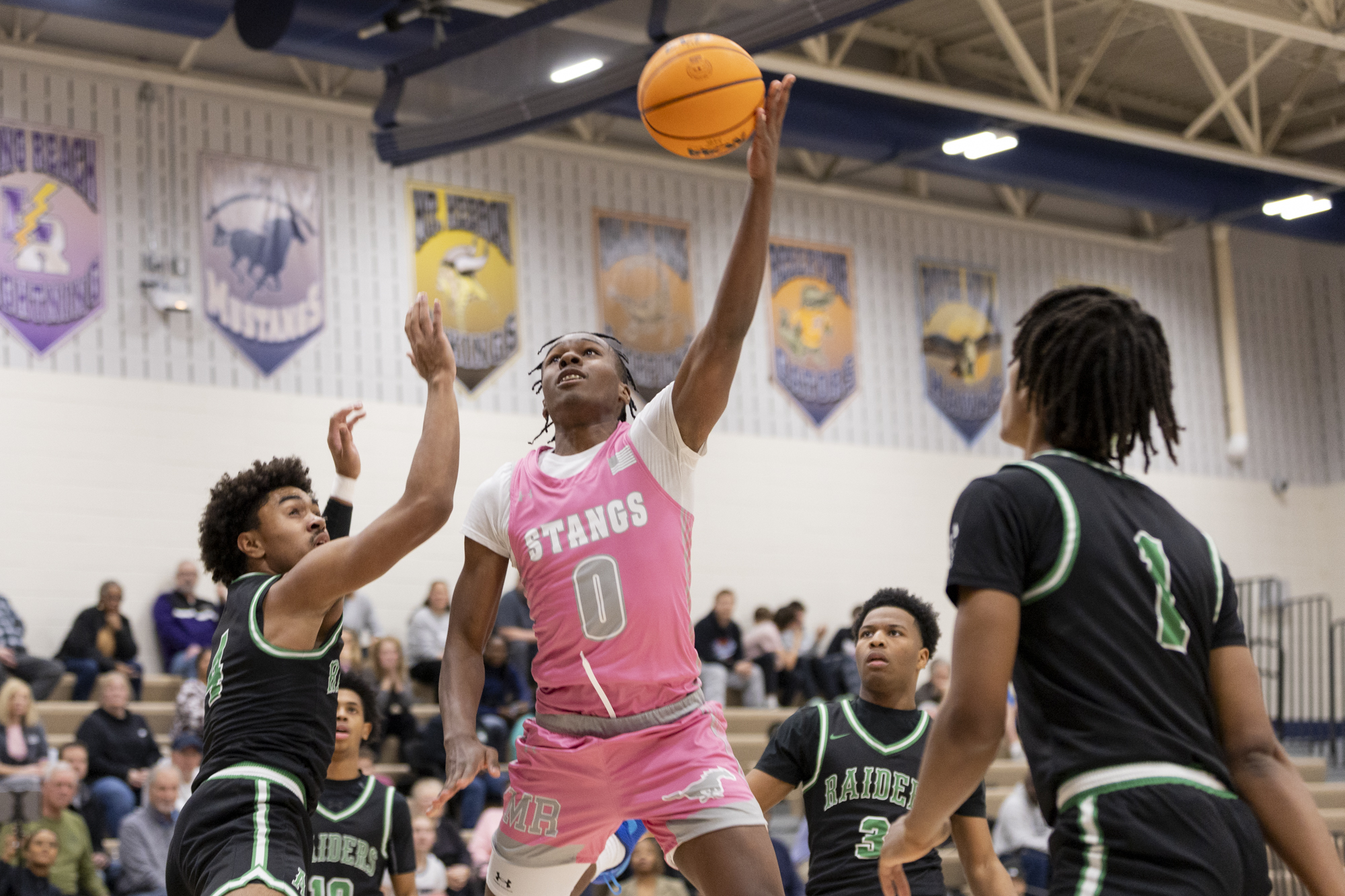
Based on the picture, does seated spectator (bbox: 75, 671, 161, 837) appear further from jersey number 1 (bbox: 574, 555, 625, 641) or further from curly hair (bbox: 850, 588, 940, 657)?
jersey number 1 (bbox: 574, 555, 625, 641)

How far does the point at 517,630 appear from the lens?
12.5 meters

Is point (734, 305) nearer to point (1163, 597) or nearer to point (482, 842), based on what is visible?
point (1163, 597)

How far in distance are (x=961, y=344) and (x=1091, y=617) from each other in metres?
15.9

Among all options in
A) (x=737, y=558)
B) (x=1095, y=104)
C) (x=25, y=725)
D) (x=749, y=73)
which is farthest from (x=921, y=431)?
A: (x=749, y=73)

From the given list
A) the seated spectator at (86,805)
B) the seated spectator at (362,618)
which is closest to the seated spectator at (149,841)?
the seated spectator at (86,805)

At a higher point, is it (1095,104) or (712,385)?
(1095,104)

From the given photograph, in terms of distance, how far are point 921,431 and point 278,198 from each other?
26.2 feet

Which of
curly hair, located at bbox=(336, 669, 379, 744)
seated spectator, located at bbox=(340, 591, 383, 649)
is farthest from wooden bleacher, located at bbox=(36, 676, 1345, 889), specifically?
curly hair, located at bbox=(336, 669, 379, 744)

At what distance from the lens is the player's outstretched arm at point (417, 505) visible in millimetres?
3799

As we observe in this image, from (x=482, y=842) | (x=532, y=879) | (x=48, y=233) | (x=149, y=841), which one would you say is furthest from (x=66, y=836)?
(x=48, y=233)

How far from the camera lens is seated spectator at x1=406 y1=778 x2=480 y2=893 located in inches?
349

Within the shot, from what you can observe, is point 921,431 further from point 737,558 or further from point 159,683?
point 159,683

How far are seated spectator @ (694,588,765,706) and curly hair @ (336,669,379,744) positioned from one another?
7899mm

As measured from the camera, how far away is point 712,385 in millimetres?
3949
